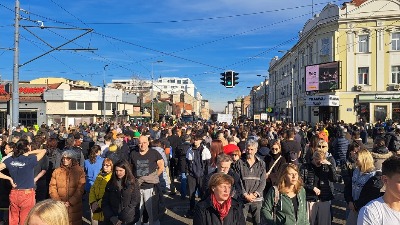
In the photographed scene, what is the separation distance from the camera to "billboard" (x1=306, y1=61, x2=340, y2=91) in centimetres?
3769

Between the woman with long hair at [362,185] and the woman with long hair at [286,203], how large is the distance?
3.59ft

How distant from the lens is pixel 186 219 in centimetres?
823

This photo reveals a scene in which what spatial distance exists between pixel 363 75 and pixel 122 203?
3714cm

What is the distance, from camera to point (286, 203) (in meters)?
4.36

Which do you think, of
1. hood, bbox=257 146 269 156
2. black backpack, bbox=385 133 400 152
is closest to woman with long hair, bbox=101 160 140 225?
hood, bbox=257 146 269 156

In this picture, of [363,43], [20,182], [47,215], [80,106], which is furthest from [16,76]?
[363,43]

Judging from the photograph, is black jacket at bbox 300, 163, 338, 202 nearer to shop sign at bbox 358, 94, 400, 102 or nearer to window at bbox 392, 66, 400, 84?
shop sign at bbox 358, 94, 400, 102

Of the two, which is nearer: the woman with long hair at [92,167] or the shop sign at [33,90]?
the woman with long hair at [92,167]

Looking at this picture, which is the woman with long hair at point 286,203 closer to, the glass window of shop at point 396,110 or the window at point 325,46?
the glass window of shop at point 396,110

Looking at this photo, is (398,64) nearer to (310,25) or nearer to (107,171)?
(310,25)

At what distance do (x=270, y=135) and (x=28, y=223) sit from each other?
41.2 ft

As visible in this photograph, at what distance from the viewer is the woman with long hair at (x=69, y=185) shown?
19.3 ft

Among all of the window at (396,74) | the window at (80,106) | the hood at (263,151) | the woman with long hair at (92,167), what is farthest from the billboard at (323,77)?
the woman with long hair at (92,167)

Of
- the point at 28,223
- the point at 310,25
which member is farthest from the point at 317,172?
the point at 310,25
